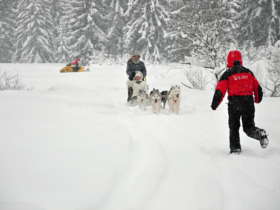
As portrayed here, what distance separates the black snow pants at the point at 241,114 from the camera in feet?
13.4

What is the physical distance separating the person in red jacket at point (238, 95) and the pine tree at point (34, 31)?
1183 inches

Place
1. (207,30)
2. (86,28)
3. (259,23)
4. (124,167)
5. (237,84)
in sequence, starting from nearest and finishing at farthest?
(124,167), (237,84), (207,30), (259,23), (86,28)

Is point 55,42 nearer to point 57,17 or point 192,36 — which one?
point 57,17

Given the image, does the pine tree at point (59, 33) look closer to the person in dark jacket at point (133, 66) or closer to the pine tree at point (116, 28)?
the pine tree at point (116, 28)

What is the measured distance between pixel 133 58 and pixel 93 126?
4.35 metres

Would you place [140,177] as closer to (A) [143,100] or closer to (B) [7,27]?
(A) [143,100]

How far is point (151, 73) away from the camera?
1602 cm

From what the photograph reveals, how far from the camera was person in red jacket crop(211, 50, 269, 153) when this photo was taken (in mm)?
4031

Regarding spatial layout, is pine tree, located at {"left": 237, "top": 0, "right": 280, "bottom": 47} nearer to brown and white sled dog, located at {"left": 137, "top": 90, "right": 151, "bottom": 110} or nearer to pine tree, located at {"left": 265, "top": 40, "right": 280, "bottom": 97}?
pine tree, located at {"left": 265, "top": 40, "right": 280, "bottom": 97}

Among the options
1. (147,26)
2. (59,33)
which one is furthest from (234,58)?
(59,33)

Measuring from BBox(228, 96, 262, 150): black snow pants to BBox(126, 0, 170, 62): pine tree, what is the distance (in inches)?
756

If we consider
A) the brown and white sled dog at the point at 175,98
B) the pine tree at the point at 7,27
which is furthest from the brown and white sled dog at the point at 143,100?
the pine tree at the point at 7,27

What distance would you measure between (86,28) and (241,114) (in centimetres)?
2377

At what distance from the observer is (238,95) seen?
4.07 meters
